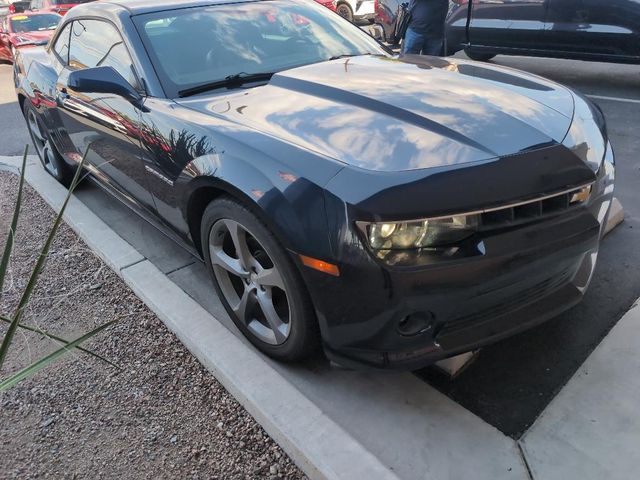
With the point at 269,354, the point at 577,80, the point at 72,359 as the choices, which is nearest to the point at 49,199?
the point at 72,359

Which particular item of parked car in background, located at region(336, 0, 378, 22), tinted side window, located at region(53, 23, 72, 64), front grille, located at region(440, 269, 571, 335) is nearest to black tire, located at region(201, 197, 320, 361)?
front grille, located at region(440, 269, 571, 335)

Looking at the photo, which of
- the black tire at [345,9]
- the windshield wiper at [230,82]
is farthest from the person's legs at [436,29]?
the black tire at [345,9]

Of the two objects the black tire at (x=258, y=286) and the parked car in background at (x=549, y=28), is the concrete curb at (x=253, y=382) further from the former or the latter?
the parked car in background at (x=549, y=28)

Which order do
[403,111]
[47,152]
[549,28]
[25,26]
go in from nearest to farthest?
[403,111] < [47,152] < [549,28] < [25,26]

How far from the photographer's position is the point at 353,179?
70.6 inches

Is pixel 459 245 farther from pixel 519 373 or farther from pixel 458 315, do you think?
pixel 519 373

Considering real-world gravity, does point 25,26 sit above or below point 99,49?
below

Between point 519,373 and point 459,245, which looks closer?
point 459,245

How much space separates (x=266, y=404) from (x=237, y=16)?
2225 mm

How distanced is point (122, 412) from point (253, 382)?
0.57 meters

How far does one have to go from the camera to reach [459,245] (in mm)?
1789

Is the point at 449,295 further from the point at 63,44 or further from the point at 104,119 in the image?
the point at 63,44

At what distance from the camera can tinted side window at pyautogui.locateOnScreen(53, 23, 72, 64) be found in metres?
4.04

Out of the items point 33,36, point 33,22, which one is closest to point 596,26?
point 33,36
